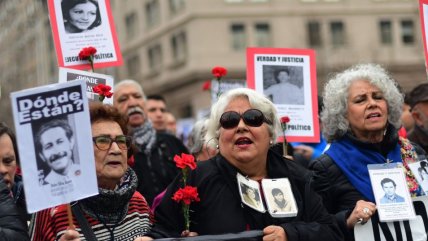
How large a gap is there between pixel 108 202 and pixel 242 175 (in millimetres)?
753

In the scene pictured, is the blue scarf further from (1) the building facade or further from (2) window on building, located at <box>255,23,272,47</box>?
(2) window on building, located at <box>255,23,272,47</box>

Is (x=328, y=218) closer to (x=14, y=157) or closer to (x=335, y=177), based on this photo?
(x=335, y=177)

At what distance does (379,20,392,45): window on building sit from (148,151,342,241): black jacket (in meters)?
40.4

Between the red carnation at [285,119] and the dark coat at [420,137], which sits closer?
the red carnation at [285,119]

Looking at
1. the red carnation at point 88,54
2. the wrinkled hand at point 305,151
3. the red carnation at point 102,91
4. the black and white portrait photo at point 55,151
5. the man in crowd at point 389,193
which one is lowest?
the man in crowd at point 389,193

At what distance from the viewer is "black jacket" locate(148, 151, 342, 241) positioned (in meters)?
4.58

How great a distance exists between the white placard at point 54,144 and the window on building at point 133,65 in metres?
45.9

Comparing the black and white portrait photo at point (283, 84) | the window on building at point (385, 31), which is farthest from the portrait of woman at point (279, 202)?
the window on building at point (385, 31)

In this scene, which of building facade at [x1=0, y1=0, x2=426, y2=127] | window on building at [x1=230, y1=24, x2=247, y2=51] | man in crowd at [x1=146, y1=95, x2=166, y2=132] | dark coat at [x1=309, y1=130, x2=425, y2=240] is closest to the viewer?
dark coat at [x1=309, y1=130, x2=425, y2=240]

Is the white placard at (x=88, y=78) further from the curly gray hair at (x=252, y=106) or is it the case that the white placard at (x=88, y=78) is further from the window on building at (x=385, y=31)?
the window on building at (x=385, y=31)

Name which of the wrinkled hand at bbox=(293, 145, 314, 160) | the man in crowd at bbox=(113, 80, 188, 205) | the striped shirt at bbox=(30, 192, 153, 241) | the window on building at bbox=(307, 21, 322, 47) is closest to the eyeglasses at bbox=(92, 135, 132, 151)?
the striped shirt at bbox=(30, 192, 153, 241)

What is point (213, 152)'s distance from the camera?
6.33m

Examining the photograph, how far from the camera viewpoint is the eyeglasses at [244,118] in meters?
4.78

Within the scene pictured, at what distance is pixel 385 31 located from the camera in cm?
4434
